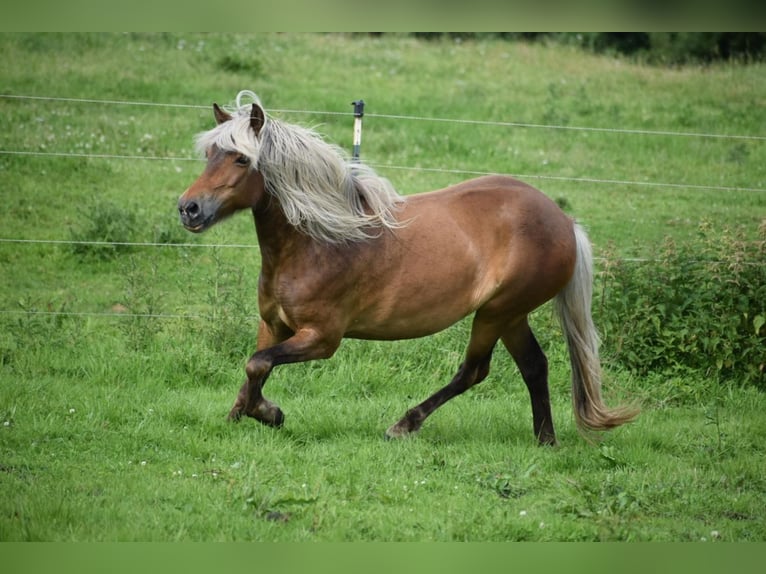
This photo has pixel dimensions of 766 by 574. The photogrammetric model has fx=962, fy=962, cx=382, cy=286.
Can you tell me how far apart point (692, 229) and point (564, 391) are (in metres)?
3.73

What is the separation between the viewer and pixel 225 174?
19.1 feet

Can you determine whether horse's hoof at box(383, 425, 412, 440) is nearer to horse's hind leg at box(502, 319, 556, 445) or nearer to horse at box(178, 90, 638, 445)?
horse at box(178, 90, 638, 445)

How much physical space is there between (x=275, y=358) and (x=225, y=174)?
1.18 m

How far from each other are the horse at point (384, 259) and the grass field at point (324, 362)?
53 centimetres

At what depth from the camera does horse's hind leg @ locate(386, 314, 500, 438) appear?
21.6ft

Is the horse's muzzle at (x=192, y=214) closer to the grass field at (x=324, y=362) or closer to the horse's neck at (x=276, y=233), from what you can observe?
the horse's neck at (x=276, y=233)

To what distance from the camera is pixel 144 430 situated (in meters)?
6.38

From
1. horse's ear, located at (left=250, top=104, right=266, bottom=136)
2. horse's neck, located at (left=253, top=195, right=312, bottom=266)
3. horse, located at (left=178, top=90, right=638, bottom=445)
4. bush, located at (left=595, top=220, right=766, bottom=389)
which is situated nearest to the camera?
horse's ear, located at (left=250, top=104, right=266, bottom=136)

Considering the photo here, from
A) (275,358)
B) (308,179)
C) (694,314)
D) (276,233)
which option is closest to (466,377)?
(275,358)

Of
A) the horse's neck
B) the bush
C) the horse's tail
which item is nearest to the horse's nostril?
the horse's neck

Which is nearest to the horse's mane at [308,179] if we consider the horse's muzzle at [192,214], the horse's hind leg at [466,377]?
the horse's muzzle at [192,214]

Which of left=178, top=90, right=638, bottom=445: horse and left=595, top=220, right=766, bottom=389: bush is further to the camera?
left=595, top=220, right=766, bottom=389: bush

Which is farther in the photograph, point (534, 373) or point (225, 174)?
point (534, 373)

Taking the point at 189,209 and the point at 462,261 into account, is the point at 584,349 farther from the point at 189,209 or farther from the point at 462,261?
the point at 189,209
